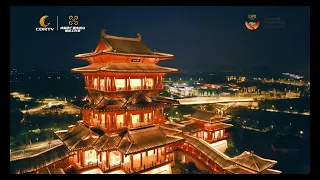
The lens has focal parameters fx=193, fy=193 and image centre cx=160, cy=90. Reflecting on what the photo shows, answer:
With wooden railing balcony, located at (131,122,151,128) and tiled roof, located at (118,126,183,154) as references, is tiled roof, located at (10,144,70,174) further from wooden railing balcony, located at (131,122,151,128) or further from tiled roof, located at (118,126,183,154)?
wooden railing balcony, located at (131,122,151,128)

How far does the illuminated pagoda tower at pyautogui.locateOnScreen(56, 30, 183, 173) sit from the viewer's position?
9883mm

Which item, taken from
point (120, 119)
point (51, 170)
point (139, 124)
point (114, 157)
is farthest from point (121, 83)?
point (51, 170)

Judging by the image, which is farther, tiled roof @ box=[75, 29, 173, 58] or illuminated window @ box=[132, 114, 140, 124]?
illuminated window @ box=[132, 114, 140, 124]

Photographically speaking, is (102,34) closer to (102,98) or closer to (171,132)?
(102,98)

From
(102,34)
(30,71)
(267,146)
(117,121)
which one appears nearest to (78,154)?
(117,121)

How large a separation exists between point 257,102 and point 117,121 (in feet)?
80.0

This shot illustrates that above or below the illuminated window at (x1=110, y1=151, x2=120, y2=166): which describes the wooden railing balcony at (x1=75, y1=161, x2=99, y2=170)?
below

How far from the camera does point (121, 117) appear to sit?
1070cm

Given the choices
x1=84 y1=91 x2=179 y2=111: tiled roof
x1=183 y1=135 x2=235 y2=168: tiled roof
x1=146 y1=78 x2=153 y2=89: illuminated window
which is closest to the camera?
x1=84 y1=91 x2=179 y2=111: tiled roof

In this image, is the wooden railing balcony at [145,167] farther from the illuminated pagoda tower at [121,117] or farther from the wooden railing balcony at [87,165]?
the wooden railing balcony at [87,165]

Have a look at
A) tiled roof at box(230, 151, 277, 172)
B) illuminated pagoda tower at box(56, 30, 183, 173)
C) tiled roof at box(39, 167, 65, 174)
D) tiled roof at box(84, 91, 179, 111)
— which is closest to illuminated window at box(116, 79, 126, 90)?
illuminated pagoda tower at box(56, 30, 183, 173)

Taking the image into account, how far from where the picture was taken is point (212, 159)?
39.6 ft

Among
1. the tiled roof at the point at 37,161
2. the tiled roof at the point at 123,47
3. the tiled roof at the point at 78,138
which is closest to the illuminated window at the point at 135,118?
the tiled roof at the point at 78,138

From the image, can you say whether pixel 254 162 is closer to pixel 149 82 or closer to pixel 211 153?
pixel 211 153
